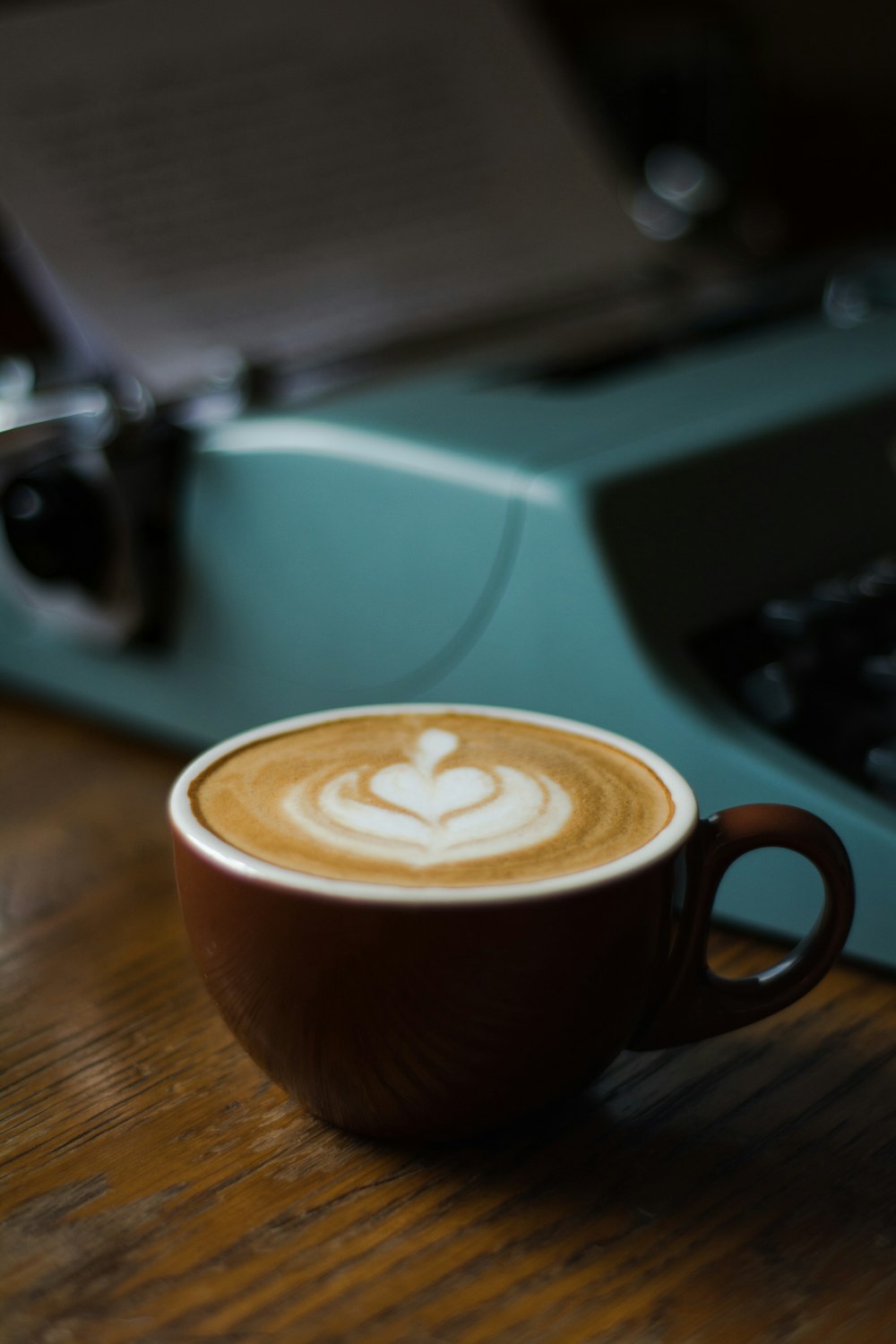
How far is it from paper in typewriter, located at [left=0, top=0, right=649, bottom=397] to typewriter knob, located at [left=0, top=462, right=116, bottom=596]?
7 centimetres

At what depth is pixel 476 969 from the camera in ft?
1.37

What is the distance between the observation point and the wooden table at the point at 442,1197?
1.34ft

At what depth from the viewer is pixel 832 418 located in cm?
72

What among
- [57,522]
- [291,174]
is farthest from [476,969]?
[291,174]

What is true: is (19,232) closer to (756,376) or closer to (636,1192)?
(756,376)

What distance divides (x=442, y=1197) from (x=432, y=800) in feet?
0.39

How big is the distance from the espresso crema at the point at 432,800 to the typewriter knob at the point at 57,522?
0.28 meters

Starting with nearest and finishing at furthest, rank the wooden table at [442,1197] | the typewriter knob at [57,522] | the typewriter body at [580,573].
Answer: the wooden table at [442,1197], the typewriter body at [580,573], the typewriter knob at [57,522]

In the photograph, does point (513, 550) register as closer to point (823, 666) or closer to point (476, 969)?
point (823, 666)

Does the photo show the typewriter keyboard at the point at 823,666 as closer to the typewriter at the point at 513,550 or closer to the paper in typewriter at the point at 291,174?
the typewriter at the point at 513,550

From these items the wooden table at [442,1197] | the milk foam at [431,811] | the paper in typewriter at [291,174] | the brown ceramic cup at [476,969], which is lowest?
the wooden table at [442,1197]

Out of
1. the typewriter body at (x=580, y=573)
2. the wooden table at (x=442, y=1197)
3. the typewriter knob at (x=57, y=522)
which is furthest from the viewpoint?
the typewriter knob at (x=57, y=522)

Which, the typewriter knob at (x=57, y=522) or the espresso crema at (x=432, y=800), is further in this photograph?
the typewriter knob at (x=57, y=522)

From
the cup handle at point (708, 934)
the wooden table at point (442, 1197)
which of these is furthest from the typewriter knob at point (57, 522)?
the cup handle at point (708, 934)
